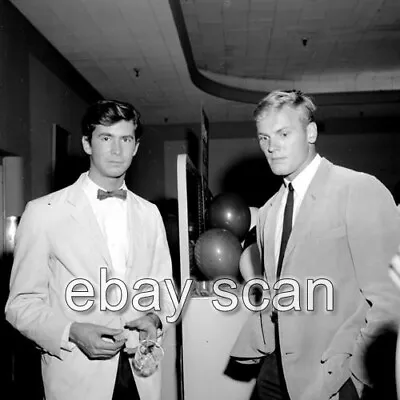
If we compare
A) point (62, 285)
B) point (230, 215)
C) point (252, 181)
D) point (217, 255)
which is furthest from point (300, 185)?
point (252, 181)

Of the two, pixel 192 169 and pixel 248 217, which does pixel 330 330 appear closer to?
pixel 192 169

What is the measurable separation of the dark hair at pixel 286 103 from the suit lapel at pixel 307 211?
259 millimetres

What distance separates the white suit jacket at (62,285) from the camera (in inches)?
67.4

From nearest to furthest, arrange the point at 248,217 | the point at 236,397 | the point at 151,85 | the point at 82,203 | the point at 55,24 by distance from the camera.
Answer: the point at 82,203 < the point at 236,397 < the point at 248,217 < the point at 55,24 < the point at 151,85

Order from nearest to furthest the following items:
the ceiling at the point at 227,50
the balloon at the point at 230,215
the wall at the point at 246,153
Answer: the balloon at the point at 230,215 → the ceiling at the point at 227,50 → the wall at the point at 246,153

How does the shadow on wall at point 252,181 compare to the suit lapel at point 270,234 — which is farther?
the shadow on wall at point 252,181

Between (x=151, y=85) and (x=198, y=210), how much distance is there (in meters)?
3.34

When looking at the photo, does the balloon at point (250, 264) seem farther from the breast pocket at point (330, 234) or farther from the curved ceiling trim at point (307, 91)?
the curved ceiling trim at point (307, 91)

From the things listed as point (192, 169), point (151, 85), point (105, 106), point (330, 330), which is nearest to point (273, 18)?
point (151, 85)

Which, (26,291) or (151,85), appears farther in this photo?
(151,85)

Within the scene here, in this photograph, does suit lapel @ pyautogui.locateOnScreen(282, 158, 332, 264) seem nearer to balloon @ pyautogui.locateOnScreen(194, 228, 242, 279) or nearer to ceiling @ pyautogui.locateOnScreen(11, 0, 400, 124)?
balloon @ pyautogui.locateOnScreen(194, 228, 242, 279)

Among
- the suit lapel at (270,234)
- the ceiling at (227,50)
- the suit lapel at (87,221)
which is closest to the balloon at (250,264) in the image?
the suit lapel at (270,234)

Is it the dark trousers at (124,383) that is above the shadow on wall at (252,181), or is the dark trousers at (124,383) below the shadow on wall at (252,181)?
below

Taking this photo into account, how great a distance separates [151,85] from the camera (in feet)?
21.7
